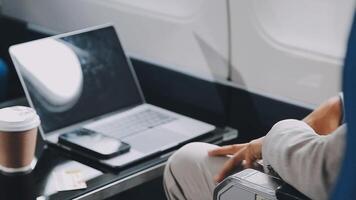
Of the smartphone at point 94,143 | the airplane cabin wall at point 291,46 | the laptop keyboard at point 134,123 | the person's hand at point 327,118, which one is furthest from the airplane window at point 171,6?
the person's hand at point 327,118

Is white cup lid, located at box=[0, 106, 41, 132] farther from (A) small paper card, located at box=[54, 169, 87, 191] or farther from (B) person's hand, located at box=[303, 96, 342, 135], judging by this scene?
(B) person's hand, located at box=[303, 96, 342, 135]

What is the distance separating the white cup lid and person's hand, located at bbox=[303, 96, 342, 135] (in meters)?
0.61

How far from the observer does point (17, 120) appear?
1.50 meters

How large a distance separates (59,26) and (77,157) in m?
0.88

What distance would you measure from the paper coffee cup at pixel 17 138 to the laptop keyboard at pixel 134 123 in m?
0.35

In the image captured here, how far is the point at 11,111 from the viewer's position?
1.56m

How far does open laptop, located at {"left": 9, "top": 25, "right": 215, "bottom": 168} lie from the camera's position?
1.88 meters

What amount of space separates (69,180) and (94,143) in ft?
0.54

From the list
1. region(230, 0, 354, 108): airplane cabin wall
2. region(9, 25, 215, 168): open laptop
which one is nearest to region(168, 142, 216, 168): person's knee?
region(9, 25, 215, 168): open laptop

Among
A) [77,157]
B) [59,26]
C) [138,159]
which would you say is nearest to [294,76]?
[138,159]

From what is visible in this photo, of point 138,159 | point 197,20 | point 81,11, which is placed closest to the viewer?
point 138,159

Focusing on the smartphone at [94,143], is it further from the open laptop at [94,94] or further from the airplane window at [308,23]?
the airplane window at [308,23]

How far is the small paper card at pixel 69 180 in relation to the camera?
1628 mm

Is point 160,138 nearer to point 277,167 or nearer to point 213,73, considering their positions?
point 213,73
